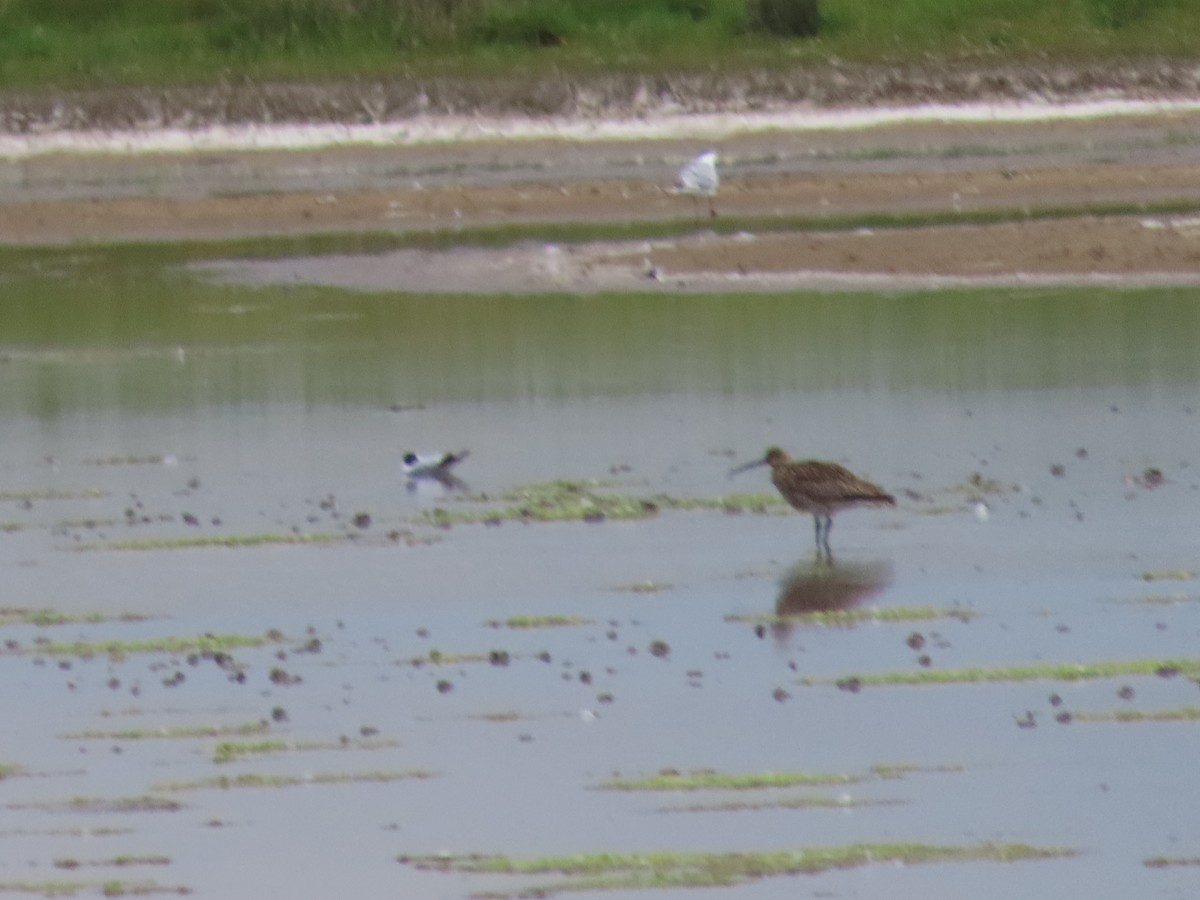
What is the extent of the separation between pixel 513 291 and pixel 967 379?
8.11 metres

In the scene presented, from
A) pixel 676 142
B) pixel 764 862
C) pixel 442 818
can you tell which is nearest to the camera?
pixel 764 862

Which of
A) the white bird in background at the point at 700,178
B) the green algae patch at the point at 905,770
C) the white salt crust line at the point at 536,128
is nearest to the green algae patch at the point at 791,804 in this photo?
the green algae patch at the point at 905,770

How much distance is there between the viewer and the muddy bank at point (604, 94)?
133ft

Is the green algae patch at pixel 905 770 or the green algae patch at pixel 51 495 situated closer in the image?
the green algae patch at pixel 905 770

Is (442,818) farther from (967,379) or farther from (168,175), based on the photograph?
(168,175)

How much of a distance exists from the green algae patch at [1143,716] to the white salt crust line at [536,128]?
30.4 meters

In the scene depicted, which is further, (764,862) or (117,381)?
(117,381)

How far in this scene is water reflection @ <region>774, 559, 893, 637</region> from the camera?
38.7 ft

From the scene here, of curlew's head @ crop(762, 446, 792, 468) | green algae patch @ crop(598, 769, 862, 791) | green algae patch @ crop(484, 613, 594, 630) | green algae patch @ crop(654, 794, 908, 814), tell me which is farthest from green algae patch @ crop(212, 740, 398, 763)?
curlew's head @ crop(762, 446, 792, 468)

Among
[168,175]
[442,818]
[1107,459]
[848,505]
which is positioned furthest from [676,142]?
[442,818]

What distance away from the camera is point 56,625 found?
12.2 m

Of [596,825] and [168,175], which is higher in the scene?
[596,825]

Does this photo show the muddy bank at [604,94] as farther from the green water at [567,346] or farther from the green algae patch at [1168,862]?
the green algae patch at [1168,862]

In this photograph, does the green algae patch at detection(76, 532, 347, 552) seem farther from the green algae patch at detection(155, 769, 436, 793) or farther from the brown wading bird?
the green algae patch at detection(155, 769, 436, 793)
